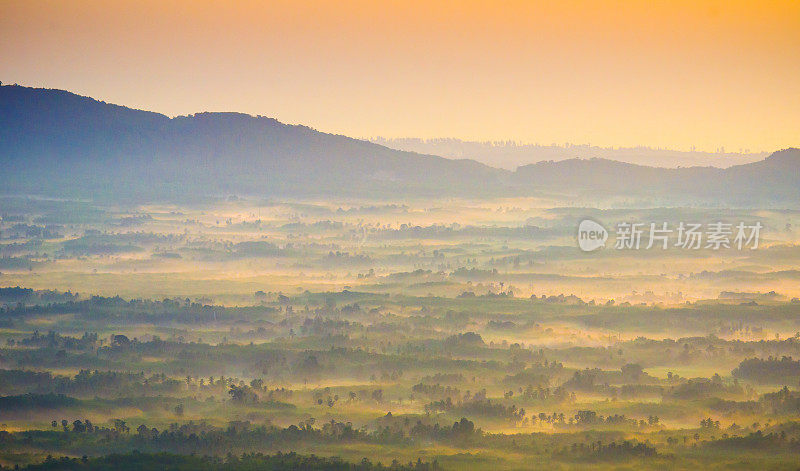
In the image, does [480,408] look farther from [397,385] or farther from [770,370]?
[770,370]

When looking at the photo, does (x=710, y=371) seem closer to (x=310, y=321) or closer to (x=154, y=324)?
(x=310, y=321)

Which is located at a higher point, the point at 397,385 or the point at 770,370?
the point at 397,385

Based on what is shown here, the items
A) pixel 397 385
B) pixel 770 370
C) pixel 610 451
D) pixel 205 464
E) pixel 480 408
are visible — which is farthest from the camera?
pixel 770 370

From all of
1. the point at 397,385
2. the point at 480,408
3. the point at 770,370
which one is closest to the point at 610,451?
the point at 480,408

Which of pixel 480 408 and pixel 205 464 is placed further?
pixel 480 408

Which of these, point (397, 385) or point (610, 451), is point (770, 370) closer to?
point (397, 385)

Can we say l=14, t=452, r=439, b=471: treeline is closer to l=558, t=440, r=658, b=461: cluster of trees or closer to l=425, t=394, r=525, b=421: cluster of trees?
l=558, t=440, r=658, b=461: cluster of trees

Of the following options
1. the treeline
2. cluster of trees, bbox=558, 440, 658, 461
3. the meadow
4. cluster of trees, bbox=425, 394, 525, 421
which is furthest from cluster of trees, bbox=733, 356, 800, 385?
the treeline

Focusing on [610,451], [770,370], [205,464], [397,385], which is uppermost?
[205,464]

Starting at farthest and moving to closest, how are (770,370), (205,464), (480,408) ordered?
(770,370) → (480,408) → (205,464)

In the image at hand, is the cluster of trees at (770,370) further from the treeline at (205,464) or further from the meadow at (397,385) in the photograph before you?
the treeline at (205,464)

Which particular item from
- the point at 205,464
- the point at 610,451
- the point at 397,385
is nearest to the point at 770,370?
the point at 397,385
